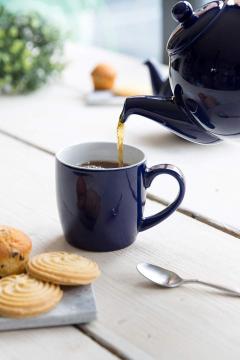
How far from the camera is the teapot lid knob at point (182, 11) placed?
2.02 ft

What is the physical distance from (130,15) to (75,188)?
2.10 meters

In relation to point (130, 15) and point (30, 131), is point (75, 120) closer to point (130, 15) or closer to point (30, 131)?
point (30, 131)

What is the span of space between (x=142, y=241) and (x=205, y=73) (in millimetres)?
228

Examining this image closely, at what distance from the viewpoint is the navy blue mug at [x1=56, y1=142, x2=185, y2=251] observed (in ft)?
2.22

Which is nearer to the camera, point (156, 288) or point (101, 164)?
point (156, 288)

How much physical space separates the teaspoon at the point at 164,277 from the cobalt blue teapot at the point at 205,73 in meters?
0.16

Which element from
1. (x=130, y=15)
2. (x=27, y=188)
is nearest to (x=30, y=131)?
(x=27, y=188)

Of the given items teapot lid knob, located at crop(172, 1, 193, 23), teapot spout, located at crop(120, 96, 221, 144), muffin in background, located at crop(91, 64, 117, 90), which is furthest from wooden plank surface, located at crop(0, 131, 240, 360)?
muffin in background, located at crop(91, 64, 117, 90)

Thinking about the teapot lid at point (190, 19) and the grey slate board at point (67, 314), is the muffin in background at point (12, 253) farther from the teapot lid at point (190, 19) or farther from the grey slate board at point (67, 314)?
the teapot lid at point (190, 19)

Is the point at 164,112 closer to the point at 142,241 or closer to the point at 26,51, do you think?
the point at 142,241

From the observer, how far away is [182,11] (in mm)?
617

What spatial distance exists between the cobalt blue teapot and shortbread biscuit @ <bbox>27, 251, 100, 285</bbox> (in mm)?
182

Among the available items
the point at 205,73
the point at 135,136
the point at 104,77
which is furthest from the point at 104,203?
the point at 104,77

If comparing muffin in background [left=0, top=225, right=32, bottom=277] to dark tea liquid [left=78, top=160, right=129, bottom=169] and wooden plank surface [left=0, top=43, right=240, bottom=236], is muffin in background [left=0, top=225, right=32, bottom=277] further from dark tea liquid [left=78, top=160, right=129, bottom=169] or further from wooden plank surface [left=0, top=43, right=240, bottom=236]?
wooden plank surface [left=0, top=43, right=240, bottom=236]
